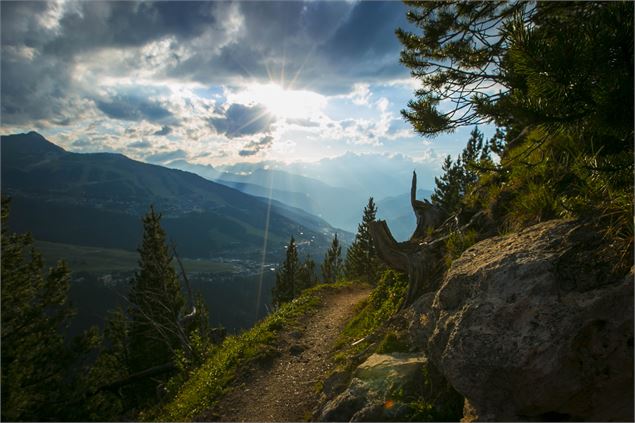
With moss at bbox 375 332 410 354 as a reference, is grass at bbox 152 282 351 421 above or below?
below

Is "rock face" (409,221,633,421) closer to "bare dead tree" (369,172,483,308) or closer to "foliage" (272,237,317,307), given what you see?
"bare dead tree" (369,172,483,308)

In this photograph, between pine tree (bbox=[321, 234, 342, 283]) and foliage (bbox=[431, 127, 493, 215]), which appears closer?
foliage (bbox=[431, 127, 493, 215])

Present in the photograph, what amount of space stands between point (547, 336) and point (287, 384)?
9.82m

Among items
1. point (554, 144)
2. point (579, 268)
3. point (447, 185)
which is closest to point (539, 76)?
point (579, 268)

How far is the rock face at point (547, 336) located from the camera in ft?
14.2

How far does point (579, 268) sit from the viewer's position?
4.79 m

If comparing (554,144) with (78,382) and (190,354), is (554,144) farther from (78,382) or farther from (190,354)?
(78,382)

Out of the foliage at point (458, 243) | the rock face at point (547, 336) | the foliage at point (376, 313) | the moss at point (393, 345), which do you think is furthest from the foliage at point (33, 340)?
the rock face at point (547, 336)

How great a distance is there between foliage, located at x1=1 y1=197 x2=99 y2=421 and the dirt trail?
16.3m

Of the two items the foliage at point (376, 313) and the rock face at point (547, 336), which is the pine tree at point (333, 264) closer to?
the foliage at point (376, 313)

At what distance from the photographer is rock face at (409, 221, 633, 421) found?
4320 mm

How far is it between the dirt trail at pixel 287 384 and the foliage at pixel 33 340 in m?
16.3

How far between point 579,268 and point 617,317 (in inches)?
30.0

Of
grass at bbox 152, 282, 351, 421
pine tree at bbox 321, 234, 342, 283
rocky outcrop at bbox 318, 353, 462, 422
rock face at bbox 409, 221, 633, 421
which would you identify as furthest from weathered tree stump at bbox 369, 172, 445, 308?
pine tree at bbox 321, 234, 342, 283
